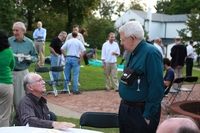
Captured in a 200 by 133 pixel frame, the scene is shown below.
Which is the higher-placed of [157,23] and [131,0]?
[131,0]

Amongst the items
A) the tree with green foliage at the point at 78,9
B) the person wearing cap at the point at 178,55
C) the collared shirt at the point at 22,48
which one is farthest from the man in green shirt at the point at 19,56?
the tree with green foliage at the point at 78,9

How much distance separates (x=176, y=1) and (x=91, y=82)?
5513cm

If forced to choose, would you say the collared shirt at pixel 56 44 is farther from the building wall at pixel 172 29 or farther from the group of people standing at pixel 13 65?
the building wall at pixel 172 29

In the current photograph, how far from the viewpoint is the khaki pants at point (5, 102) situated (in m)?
4.87

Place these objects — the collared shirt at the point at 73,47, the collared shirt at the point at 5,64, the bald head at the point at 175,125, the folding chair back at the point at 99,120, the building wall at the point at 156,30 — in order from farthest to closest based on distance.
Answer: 1. the building wall at the point at 156,30
2. the collared shirt at the point at 73,47
3. the collared shirt at the point at 5,64
4. the folding chair back at the point at 99,120
5. the bald head at the point at 175,125

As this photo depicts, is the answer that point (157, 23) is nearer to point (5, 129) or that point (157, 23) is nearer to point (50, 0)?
point (50, 0)

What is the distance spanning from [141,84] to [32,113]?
133 cm

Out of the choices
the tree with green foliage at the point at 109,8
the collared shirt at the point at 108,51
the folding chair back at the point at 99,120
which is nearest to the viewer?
the folding chair back at the point at 99,120

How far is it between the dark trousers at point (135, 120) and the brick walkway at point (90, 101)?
383cm

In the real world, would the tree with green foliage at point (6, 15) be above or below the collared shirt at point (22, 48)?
above

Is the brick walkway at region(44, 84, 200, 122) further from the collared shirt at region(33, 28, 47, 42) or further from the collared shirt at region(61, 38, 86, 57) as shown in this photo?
the collared shirt at region(33, 28, 47, 42)

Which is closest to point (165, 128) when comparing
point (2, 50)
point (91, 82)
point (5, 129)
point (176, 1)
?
point (5, 129)

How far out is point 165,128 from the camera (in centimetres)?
182

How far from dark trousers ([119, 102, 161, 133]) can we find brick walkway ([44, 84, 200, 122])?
12.6 ft
